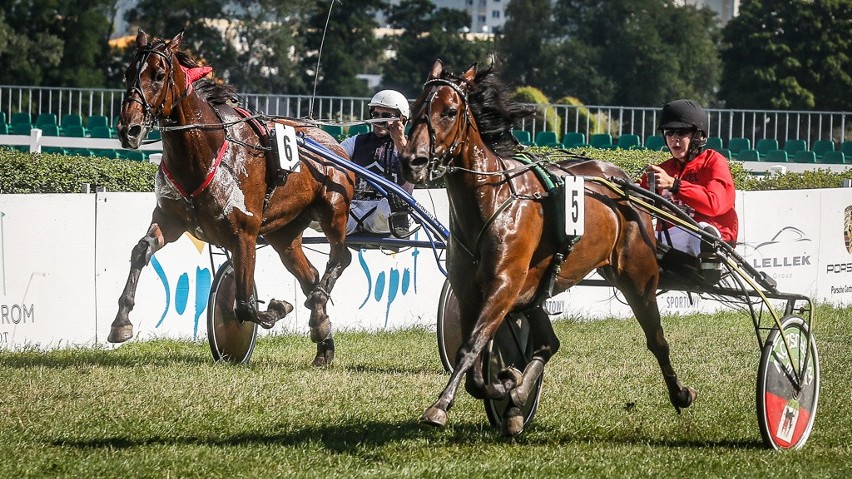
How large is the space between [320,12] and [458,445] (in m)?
38.7

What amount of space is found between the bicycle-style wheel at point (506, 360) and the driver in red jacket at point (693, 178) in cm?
108

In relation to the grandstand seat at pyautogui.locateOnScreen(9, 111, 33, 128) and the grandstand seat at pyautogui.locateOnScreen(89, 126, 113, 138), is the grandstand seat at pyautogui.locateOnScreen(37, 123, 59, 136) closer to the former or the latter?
the grandstand seat at pyautogui.locateOnScreen(89, 126, 113, 138)

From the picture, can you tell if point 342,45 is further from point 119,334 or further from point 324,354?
point 119,334

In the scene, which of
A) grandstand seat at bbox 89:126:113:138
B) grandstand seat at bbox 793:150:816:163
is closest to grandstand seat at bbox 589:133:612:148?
grandstand seat at bbox 793:150:816:163

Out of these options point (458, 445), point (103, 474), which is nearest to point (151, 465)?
point (103, 474)

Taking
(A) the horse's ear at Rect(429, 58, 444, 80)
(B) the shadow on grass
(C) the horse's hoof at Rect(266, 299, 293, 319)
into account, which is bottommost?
(B) the shadow on grass

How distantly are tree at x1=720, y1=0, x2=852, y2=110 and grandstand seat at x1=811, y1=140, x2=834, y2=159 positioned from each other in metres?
12.2

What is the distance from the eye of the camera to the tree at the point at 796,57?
1446 inches

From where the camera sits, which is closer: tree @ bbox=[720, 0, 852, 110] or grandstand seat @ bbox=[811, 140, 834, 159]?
grandstand seat @ bbox=[811, 140, 834, 159]

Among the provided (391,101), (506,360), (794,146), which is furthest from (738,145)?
(506,360)

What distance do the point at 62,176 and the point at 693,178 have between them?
7.20 metres

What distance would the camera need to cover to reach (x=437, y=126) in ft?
18.8

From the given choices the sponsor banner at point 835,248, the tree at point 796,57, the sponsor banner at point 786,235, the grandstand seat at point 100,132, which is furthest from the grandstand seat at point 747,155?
the tree at point 796,57

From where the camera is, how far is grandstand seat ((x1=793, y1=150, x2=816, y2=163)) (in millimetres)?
23422
